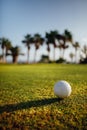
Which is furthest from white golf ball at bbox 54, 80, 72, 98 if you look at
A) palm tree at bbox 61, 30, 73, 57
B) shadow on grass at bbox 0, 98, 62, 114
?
palm tree at bbox 61, 30, 73, 57

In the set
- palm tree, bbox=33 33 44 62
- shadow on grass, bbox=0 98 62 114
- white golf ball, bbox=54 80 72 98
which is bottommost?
shadow on grass, bbox=0 98 62 114

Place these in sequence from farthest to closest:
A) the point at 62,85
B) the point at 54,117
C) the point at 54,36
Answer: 1. the point at 54,36
2. the point at 62,85
3. the point at 54,117

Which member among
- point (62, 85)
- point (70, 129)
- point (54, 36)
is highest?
point (54, 36)

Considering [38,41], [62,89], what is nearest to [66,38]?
[38,41]

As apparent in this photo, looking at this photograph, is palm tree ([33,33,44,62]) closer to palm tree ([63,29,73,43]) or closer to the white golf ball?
palm tree ([63,29,73,43])

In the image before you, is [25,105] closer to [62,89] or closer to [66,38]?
[62,89]

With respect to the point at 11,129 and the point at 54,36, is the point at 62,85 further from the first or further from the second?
the point at 54,36

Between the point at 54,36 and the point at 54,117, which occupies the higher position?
the point at 54,36

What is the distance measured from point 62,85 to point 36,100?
126 centimetres

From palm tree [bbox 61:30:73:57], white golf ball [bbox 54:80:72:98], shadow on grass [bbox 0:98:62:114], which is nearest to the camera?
shadow on grass [bbox 0:98:62:114]

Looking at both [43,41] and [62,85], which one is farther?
[43,41]

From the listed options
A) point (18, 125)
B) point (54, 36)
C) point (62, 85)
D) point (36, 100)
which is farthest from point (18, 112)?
point (54, 36)

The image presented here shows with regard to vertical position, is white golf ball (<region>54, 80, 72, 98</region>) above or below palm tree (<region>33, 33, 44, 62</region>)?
below

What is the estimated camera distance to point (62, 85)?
894cm
